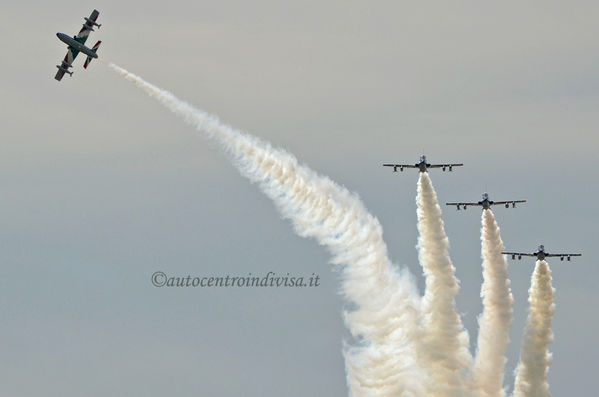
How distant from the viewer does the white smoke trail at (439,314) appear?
101 metres

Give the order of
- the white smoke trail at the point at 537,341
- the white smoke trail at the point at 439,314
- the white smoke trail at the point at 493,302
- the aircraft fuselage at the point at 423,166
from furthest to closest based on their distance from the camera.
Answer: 1. the white smoke trail at the point at 493,302
2. the white smoke trail at the point at 439,314
3. the aircraft fuselage at the point at 423,166
4. the white smoke trail at the point at 537,341

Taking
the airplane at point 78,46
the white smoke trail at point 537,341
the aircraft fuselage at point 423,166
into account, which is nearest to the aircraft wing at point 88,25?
the airplane at point 78,46

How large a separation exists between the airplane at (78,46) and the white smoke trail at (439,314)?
2617 centimetres

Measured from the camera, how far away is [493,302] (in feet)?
338

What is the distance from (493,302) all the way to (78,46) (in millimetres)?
36726

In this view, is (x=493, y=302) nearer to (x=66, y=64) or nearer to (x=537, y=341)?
(x=537, y=341)

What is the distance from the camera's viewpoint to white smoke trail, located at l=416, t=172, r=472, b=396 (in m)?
101

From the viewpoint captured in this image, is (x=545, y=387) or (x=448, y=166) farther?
(x=448, y=166)

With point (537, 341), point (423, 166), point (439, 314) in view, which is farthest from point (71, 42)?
point (537, 341)

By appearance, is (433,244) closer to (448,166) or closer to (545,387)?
(448,166)

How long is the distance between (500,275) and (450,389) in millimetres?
9517

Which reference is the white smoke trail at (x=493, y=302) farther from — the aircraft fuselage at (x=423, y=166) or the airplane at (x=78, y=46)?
the airplane at (x=78, y=46)

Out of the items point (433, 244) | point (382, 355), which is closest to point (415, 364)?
point (382, 355)

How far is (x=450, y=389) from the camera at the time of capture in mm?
100625
